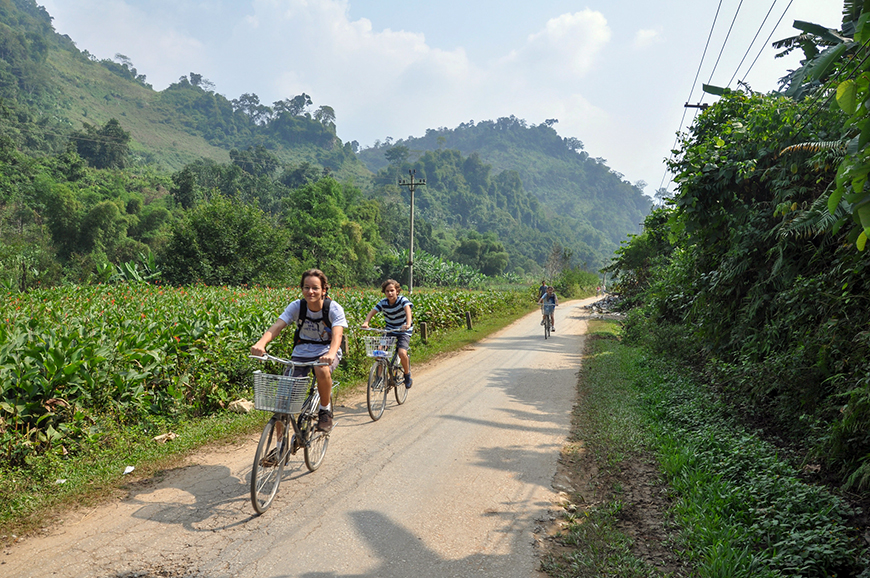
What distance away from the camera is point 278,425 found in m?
4.41

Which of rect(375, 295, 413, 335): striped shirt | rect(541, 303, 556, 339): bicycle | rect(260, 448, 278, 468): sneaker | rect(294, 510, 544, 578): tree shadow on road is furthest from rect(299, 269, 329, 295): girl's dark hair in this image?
rect(541, 303, 556, 339): bicycle

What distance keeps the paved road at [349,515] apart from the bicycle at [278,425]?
212 mm

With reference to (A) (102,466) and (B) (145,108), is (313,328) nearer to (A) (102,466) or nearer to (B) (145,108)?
(A) (102,466)

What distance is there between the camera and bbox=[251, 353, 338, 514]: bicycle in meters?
4.00

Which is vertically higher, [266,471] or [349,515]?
[266,471]

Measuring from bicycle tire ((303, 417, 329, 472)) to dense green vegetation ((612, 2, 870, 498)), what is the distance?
14.2 feet

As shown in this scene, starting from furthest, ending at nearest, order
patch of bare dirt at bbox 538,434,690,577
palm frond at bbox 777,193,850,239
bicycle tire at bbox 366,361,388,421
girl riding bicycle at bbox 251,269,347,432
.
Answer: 1. bicycle tire at bbox 366,361,388,421
2. palm frond at bbox 777,193,850,239
3. girl riding bicycle at bbox 251,269,347,432
4. patch of bare dirt at bbox 538,434,690,577

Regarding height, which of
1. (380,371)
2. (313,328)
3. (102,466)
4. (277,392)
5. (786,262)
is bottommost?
(102,466)

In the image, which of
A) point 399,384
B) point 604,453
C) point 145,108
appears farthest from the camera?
point 145,108

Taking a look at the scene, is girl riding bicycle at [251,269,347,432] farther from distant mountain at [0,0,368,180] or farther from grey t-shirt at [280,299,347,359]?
distant mountain at [0,0,368,180]

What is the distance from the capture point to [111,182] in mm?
56938

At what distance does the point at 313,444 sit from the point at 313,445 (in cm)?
1

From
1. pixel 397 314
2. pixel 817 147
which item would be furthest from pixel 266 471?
pixel 817 147

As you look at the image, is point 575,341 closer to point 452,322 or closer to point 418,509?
point 452,322
